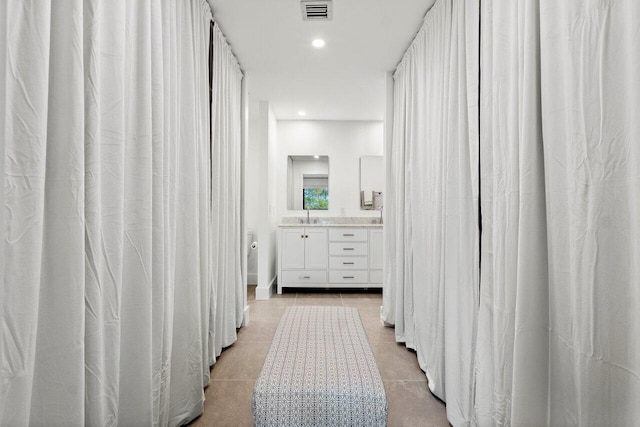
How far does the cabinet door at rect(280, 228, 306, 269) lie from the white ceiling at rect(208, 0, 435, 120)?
5.70 ft

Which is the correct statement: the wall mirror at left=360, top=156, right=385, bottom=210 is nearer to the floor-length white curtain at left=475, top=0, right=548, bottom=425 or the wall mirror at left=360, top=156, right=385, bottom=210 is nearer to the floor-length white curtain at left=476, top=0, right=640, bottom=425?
the floor-length white curtain at left=475, top=0, right=548, bottom=425

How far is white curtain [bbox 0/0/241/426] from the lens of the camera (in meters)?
0.83

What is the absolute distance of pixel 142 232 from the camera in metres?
1.36

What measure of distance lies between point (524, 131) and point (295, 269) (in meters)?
3.73

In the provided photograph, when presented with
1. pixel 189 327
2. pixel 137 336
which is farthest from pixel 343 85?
pixel 137 336

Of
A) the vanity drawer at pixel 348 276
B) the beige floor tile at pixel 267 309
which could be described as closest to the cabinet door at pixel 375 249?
the vanity drawer at pixel 348 276

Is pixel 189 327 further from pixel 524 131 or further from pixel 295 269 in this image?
pixel 295 269

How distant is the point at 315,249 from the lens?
181 inches

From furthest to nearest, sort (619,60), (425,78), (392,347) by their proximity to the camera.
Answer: (392,347)
(425,78)
(619,60)

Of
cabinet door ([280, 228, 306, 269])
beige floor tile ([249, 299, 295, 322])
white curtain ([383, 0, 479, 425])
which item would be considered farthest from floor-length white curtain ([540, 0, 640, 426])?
cabinet door ([280, 228, 306, 269])

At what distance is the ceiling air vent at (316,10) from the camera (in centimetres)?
225

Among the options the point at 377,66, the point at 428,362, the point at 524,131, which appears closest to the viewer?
the point at 524,131

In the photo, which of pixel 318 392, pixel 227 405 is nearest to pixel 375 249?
pixel 227 405

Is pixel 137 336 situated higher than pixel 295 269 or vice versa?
pixel 137 336
